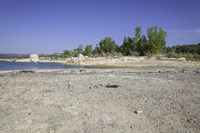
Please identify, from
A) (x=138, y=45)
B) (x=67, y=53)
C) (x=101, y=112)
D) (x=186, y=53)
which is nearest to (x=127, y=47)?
(x=138, y=45)

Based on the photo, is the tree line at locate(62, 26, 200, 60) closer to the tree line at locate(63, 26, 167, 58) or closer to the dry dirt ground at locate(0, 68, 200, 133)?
the tree line at locate(63, 26, 167, 58)

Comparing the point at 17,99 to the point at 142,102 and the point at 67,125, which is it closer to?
the point at 67,125

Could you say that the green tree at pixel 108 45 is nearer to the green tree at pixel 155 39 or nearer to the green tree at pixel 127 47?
the green tree at pixel 127 47

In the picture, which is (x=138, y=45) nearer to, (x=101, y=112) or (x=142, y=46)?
(x=142, y=46)

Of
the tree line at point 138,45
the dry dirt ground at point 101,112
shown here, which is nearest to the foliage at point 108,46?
the tree line at point 138,45

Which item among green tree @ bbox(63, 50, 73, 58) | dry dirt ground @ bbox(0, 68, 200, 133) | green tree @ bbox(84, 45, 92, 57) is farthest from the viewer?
green tree @ bbox(63, 50, 73, 58)

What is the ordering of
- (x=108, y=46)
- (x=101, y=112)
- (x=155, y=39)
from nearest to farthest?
(x=101, y=112) → (x=155, y=39) → (x=108, y=46)

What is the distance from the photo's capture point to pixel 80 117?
28.7ft

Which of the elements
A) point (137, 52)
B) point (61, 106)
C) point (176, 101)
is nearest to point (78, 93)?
point (61, 106)

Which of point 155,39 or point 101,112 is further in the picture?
point 155,39

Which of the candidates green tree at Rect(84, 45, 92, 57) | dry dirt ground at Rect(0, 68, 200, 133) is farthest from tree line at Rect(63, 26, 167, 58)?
dry dirt ground at Rect(0, 68, 200, 133)

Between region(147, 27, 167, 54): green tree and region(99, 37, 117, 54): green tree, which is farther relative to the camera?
region(99, 37, 117, 54): green tree

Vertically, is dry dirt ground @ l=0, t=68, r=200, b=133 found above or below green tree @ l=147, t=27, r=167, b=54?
below

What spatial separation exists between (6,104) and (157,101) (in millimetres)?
6650
